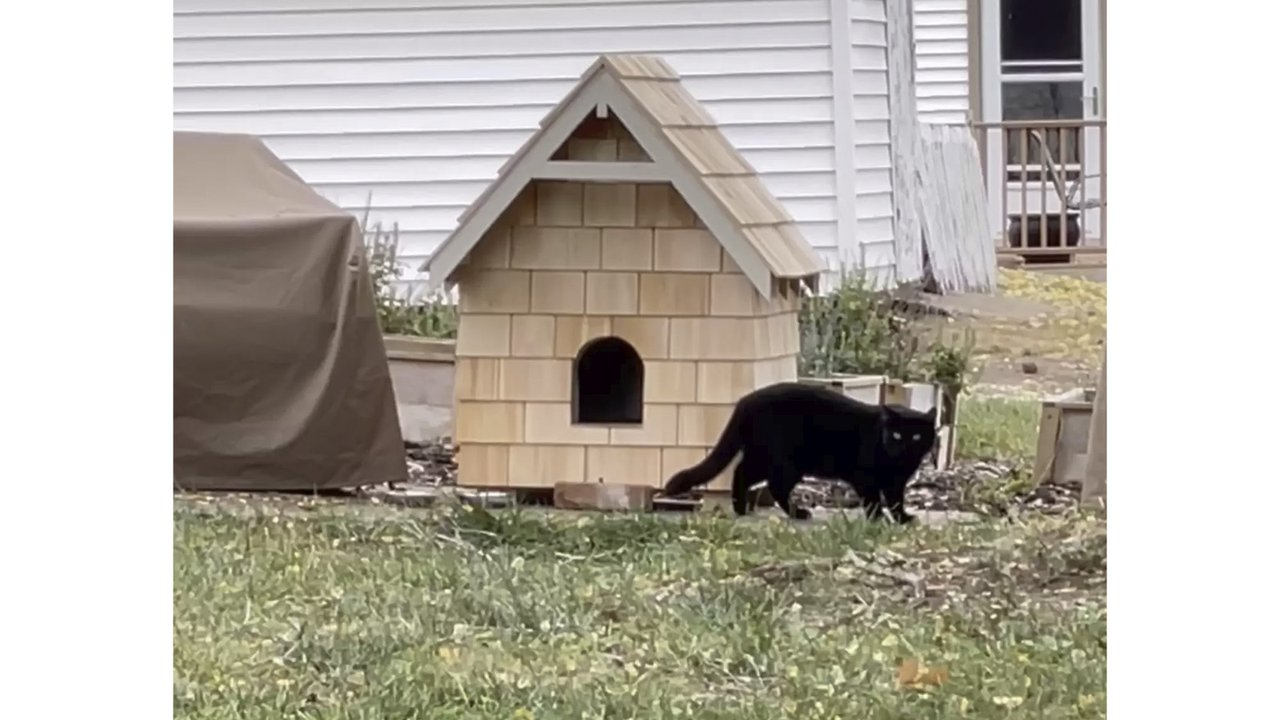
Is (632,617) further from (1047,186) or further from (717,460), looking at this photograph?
(1047,186)

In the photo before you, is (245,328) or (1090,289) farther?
(245,328)

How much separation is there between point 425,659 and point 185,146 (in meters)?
1.35

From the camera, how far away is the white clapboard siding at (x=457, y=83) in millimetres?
5000

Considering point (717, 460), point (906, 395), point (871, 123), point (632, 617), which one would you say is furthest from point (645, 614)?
point (871, 123)

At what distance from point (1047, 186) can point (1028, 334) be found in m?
0.30

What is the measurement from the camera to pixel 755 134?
17.1 ft

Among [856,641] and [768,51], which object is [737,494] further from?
[768,51]

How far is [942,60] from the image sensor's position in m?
4.48

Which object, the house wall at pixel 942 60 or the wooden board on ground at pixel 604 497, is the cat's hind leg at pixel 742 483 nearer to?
the wooden board on ground at pixel 604 497

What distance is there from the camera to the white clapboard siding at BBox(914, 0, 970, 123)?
4.32 metres

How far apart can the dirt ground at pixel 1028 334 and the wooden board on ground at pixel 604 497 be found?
661 mm
